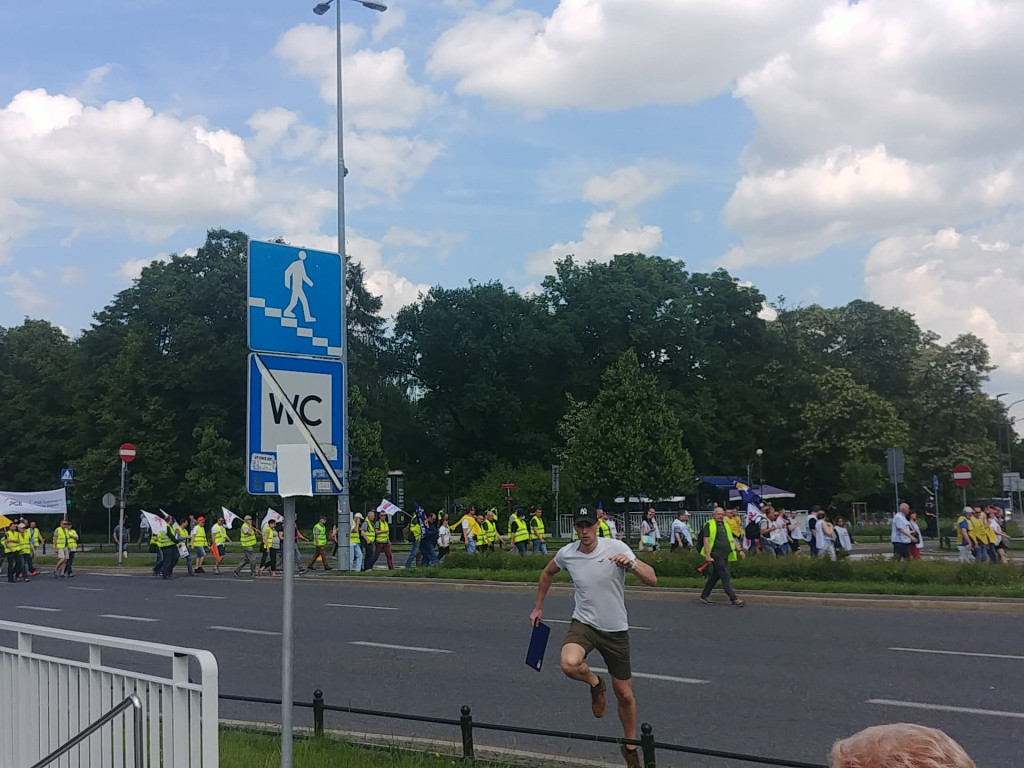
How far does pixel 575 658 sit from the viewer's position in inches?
302

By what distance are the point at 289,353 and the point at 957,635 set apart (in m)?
12.1

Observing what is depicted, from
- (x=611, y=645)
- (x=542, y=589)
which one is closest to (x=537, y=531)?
(x=542, y=589)

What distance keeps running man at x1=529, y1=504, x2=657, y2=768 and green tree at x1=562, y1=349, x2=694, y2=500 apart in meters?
41.3

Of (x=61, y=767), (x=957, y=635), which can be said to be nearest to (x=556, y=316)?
(x=957, y=635)

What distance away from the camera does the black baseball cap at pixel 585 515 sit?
324 inches

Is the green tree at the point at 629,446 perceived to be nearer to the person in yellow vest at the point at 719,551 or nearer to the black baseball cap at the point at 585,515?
the person in yellow vest at the point at 719,551

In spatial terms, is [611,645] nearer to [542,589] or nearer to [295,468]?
[542,589]

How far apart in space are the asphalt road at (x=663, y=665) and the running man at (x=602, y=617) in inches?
19.6

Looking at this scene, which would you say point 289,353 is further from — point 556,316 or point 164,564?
point 556,316

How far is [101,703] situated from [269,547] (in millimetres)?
24997

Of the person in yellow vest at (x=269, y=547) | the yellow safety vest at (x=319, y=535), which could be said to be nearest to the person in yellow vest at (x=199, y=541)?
the person in yellow vest at (x=269, y=547)

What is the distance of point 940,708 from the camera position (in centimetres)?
948

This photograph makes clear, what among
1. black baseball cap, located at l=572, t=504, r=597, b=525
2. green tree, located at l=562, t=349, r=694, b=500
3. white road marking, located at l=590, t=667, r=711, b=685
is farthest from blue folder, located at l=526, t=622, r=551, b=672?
green tree, located at l=562, t=349, r=694, b=500

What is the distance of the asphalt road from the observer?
8875mm
